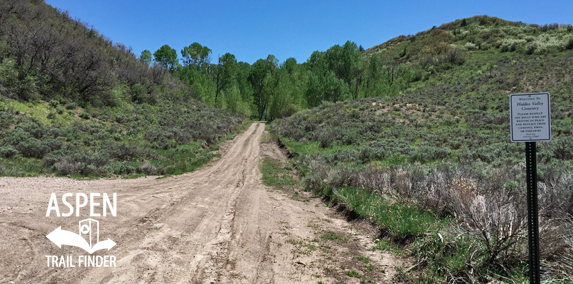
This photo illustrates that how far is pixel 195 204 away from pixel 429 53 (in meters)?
88.8

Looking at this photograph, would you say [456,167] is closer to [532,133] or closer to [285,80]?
[532,133]

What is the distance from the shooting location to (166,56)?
236ft

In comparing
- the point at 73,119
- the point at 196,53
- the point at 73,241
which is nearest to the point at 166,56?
the point at 196,53

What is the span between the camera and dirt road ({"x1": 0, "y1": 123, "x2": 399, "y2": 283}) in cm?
500

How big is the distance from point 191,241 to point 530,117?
6.52 meters

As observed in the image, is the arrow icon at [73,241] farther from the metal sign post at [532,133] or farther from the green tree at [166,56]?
the green tree at [166,56]

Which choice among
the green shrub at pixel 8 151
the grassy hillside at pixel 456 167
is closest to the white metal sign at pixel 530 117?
the grassy hillside at pixel 456 167

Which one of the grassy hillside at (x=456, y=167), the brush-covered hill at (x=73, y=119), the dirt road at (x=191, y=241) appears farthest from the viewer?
the brush-covered hill at (x=73, y=119)

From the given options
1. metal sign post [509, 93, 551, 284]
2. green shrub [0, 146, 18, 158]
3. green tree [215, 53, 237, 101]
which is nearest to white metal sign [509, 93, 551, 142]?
metal sign post [509, 93, 551, 284]

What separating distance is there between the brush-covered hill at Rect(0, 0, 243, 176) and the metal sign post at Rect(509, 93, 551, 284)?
53.3 ft

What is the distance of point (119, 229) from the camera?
6.77 meters

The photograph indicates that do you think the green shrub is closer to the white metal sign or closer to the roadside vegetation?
the roadside vegetation

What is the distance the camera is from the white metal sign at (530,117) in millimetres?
3654

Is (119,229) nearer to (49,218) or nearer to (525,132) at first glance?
(49,218)
